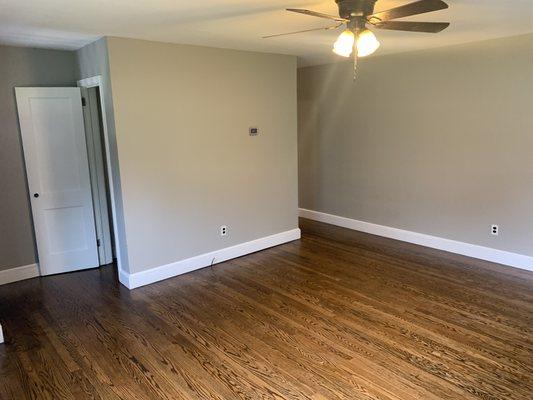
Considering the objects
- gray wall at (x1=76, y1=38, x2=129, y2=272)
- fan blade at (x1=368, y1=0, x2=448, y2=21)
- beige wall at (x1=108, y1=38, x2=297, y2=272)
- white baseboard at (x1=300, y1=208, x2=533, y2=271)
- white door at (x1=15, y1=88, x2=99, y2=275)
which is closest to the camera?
fan blade at (x1=368, y1=0, x2=448, y2=21)

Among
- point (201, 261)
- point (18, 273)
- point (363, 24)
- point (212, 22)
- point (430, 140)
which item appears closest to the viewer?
point (363, 24)

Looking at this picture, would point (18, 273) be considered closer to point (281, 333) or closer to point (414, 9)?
point (281, 333)

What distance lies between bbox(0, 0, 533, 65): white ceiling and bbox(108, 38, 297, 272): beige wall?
345 millimetres

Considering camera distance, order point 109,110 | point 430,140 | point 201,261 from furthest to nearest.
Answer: point 430,140
point 201,261
point 109,110

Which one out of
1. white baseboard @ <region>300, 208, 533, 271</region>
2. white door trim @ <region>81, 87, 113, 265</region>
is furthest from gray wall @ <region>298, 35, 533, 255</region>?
white door trim @ <region>81, 87, 113, 265</region>

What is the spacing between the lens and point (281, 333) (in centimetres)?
317

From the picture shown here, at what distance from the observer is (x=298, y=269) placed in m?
4.46

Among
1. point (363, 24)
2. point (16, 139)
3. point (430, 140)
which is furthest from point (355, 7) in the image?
point (16, 139)

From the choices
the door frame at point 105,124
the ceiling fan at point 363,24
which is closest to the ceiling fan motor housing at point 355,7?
the ceiling fan at point 363,24

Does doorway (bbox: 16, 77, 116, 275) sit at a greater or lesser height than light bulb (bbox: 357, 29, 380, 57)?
lesser

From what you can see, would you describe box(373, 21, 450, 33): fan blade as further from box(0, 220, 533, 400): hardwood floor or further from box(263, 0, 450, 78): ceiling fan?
box(0, 220, 533, 400): hardwood floor

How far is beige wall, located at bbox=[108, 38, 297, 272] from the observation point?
3.83 metres

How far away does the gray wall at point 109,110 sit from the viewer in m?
3.70

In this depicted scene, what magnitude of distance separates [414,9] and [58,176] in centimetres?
378
